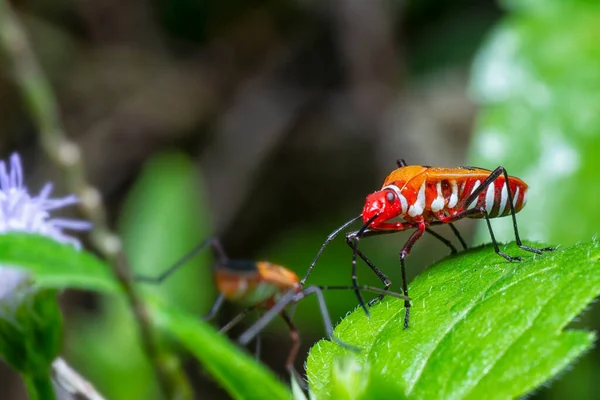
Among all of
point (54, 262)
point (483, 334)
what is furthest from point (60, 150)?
point (483, 334)

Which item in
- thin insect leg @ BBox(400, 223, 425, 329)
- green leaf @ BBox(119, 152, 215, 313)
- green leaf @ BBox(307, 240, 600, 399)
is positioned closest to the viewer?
green leaf @ BBox(307, 240, 600, 399)

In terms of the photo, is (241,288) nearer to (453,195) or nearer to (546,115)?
(453,195)

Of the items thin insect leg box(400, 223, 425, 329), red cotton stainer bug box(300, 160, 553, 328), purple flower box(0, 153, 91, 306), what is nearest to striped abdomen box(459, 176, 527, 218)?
red cotton stainer bug box(300, 160, 553, 328)

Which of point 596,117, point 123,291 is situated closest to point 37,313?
point 123,291

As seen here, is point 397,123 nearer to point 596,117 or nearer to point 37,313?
point 596,117

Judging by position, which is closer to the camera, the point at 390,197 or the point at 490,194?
the point at 390,197

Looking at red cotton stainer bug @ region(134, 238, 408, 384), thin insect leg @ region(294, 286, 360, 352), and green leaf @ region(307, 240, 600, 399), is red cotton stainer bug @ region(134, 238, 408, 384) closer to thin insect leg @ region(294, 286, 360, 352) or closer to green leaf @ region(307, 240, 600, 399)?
thin insect leg @ region(294, 286, 360, 352)

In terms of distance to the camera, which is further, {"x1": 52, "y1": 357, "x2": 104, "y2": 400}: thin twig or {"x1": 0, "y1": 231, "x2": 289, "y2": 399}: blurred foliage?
{"x1": 52, "y1": 357, "x2": 104, "y2": 400}: thin twig
